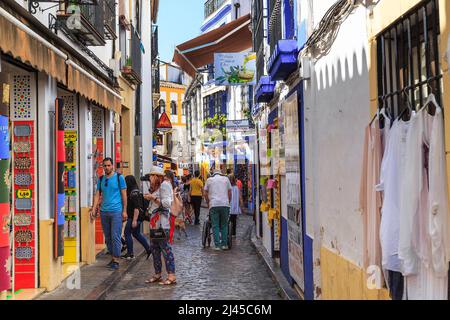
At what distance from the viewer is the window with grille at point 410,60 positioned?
4.25 meters

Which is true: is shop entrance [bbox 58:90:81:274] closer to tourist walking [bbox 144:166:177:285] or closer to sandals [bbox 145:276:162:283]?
sandals [bbox 145:276:162:283]

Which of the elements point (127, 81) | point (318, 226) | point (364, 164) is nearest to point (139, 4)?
point (127, 81)

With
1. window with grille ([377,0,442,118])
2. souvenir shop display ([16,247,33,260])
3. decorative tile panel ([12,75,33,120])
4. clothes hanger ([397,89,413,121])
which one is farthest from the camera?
decorative tile panel ([12,75,33,120])

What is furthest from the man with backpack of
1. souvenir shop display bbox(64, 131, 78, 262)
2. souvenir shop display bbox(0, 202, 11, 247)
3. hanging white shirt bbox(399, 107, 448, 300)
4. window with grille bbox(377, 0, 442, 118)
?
hanging white shirt bbox(399, 107, 448, 300)

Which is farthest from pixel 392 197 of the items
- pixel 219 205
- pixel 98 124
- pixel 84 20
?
pixel 98 124

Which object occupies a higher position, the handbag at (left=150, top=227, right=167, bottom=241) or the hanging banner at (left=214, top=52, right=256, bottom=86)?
the hanging banner at (left=214, top=52, right=256, bottom=86)

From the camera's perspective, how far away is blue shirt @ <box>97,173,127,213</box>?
11.1m

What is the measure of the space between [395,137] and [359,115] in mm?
1221

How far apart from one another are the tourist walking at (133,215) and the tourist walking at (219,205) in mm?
2425

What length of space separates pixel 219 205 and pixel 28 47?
7847 millimetres

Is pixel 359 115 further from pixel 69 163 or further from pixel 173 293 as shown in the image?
pixel 69 163

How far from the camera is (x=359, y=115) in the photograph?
577cm

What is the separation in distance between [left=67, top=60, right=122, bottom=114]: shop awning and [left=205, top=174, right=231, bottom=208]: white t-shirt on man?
8.55ft

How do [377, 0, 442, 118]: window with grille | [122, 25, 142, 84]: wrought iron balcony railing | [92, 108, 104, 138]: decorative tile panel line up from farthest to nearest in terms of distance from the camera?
[122, 25, 142, 84]: wrought iron balcony railing, [92, 108, 104, 138]: decorative tile panel, [377, 0, 442, 118]: window with grille
